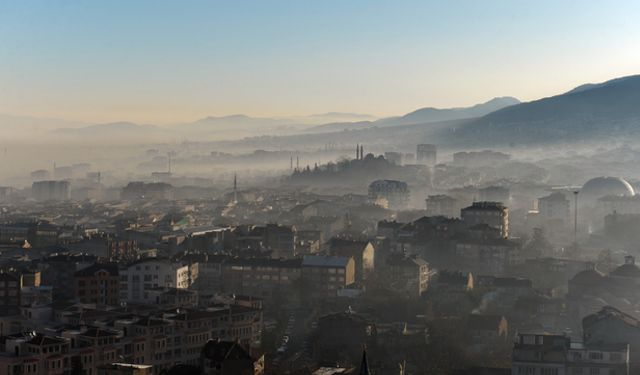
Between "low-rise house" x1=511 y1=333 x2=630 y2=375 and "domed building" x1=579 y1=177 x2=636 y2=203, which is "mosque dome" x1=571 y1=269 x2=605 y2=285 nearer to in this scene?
"low-rise house" x1=511 y1=333 x2=630 y2=375

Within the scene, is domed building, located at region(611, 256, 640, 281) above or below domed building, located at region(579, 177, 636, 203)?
below

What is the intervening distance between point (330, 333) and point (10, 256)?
1121cm

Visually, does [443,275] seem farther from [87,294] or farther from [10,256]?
[10,256]

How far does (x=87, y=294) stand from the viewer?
17.6 metres

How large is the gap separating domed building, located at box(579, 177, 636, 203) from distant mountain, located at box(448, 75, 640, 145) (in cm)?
3954

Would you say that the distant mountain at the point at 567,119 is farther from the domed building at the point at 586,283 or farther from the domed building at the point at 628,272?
the domed building at the point at 586,283

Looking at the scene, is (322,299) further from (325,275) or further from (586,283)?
(586,283)

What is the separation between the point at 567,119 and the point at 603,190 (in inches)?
1893

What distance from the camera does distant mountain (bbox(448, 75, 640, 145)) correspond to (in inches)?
3250

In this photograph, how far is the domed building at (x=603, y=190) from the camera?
4044cm

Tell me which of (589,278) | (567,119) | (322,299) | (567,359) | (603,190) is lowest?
(322,299)

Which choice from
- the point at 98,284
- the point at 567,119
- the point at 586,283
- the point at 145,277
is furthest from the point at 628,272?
the point at 567,119

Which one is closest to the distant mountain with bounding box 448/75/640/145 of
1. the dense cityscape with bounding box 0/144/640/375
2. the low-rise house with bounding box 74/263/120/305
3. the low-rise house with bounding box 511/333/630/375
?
the dense cityscape with bounding box 0/144/640/375

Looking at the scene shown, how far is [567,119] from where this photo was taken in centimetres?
8769
